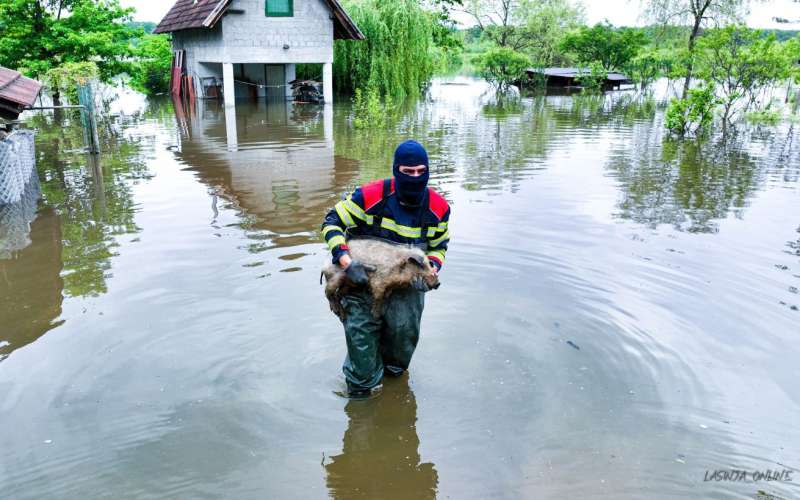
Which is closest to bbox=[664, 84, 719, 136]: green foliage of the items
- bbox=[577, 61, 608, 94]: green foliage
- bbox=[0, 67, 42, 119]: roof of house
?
bbox=[0, 67, 42, 119]: roof of house

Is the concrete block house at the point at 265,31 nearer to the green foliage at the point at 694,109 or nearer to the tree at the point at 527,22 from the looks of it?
the green foliage at the point at 694,109

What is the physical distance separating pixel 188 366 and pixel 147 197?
6.14 metres

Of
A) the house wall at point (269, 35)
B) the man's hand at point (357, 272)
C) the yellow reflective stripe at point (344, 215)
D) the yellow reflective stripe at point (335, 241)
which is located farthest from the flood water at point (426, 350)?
the house wall at point (269, 35)

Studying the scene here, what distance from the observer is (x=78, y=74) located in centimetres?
2042

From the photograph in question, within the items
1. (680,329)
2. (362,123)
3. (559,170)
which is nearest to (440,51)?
(362,123)

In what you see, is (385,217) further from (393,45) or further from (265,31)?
(393,45)

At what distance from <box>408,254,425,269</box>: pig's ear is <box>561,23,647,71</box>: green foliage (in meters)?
43.5

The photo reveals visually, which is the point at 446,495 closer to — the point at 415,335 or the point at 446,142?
the point at 415,335

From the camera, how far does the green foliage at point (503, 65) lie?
131ft

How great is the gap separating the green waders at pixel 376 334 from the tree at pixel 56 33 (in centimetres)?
2108

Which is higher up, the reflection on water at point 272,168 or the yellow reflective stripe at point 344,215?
the yellow reflective stripe at point 344,215

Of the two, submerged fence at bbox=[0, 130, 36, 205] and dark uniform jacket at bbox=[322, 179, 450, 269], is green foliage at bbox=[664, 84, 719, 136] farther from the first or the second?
submerged fence at bbox=[0, 130, 36, 205]

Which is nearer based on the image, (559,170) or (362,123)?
(559,170)

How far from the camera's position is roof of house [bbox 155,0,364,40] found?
2212cm
